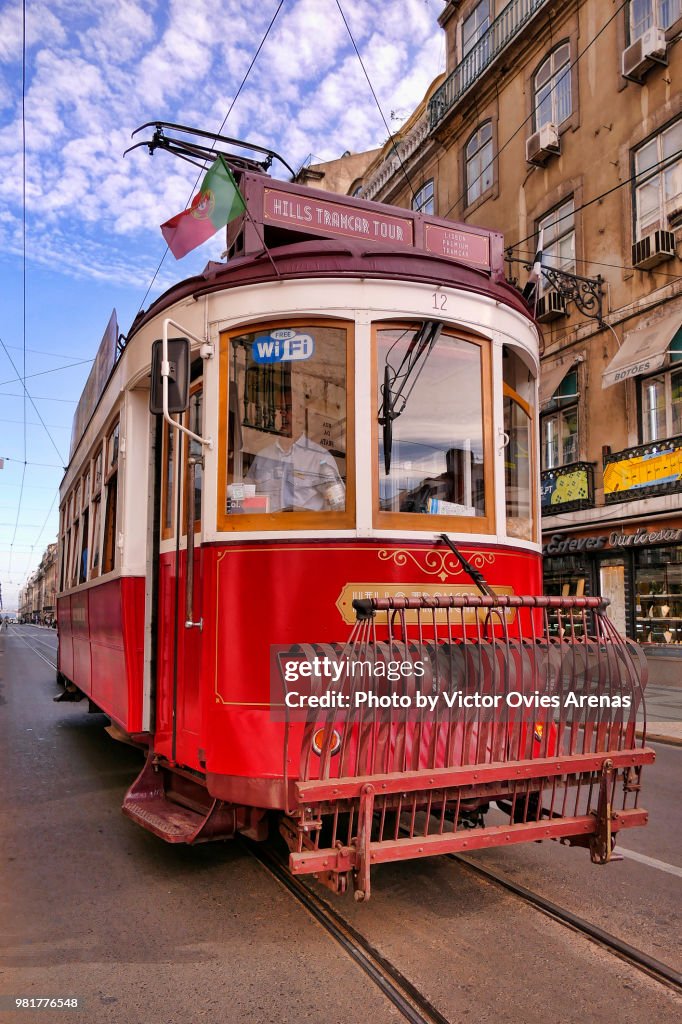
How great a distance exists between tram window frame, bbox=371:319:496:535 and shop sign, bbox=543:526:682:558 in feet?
37.9

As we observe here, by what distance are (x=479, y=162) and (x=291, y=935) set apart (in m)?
21.2

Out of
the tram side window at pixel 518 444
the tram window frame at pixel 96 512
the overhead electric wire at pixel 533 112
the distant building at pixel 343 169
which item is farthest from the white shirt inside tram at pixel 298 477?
the distant building at pixel 343 169

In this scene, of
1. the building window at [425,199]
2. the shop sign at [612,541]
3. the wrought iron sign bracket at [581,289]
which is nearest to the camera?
the shop sign at [612,541]

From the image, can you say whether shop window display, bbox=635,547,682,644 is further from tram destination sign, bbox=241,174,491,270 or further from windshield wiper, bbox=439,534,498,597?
windshield wiper, bbox=439,534,498,597

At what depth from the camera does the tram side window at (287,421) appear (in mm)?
4000

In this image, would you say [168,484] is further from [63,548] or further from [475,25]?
[475,25]

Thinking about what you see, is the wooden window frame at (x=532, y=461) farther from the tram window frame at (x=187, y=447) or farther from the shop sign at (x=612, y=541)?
the shop sign at (x=612, y=541)

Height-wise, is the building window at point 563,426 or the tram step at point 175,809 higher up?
the building window at point 563,426

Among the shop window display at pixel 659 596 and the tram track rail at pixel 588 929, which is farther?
the shop window display at pixel 659 596

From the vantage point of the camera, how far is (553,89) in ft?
60.5

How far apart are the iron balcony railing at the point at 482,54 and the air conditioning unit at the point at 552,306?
657cm

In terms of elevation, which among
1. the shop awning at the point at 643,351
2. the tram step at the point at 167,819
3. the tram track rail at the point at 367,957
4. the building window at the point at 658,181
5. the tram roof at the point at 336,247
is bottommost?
the tram track rail at the point at 367,957

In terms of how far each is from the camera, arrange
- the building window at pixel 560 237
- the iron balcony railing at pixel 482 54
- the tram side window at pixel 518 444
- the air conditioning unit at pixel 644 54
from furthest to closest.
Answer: the iron balcony railing at pixel 482 54 → the building window at pixel 560 237 → the air conditioning unit at pixel 644 54 → the tram side window at pixel 518 444

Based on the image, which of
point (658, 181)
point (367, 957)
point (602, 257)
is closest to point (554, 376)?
point (602, 257)
